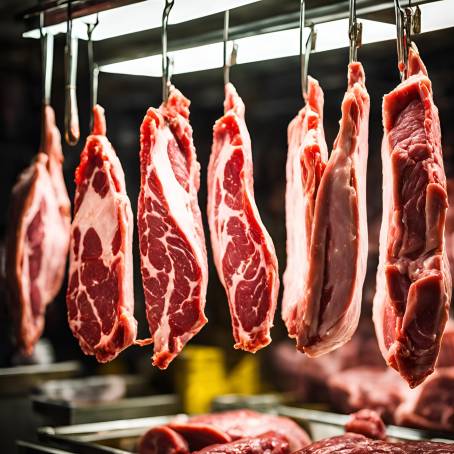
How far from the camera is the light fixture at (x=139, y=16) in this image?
3313 millimetres

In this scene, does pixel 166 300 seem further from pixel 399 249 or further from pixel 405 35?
pixel 405 35

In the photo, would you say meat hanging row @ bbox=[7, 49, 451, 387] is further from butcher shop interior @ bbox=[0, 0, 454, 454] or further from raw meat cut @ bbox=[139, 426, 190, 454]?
raw meat cut @ bbox=[139, 426, 190, 454]

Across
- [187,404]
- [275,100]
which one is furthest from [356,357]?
[275,100]

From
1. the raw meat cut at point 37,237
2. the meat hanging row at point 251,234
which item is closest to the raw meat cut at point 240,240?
the meat hanging row at point 251,234

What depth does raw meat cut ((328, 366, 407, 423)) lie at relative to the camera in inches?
182

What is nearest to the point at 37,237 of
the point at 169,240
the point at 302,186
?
the point at 169,240

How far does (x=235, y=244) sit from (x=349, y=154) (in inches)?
24.1

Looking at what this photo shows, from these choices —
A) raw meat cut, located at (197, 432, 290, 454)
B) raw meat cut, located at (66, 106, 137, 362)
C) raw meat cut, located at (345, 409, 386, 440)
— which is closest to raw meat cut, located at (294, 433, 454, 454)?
raw meat cut, located at (197, 432, 290, 454)

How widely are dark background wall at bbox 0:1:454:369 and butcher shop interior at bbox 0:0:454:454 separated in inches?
0.8

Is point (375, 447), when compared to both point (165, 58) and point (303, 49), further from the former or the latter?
point (165, 58)

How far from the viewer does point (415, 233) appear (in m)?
2.67

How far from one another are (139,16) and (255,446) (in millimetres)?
1695

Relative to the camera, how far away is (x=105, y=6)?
3.49 metres

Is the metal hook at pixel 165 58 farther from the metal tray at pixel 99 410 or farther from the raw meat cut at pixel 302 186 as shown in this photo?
the metal tray at pixel 99 410
